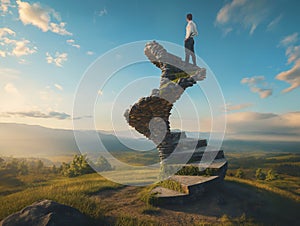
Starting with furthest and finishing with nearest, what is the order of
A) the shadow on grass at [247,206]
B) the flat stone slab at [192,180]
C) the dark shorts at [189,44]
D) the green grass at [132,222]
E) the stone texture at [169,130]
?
1. the dark shorts at [189,44]
2. the stone texture at [169,130]
3. the flat stone slab at [192,180]
4. the shadow on grass at [247,206]
5. the green grass at [132,222]

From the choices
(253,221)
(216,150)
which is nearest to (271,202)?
(253,221)

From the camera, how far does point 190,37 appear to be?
37.2ft

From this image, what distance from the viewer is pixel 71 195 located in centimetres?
846

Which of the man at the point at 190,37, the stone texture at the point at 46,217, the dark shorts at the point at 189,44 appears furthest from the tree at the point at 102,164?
the dark shorts at the point at 189,44

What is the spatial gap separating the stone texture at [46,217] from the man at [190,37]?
412 inches

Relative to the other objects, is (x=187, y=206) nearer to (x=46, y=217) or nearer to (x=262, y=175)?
(x=46, y=217)

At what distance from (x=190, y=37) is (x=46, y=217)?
11.6 metres

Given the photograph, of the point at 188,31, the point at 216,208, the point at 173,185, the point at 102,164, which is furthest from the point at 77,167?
the point at 188,31

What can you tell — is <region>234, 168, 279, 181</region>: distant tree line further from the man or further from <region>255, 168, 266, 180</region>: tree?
the man

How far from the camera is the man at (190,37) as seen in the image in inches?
440

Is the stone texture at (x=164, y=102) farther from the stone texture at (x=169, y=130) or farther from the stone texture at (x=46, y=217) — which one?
the stone texture at (x=46, y=217)

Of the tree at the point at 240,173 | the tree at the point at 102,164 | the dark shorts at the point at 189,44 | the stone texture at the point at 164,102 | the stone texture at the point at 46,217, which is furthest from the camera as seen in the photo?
the tree at the point at 102,164

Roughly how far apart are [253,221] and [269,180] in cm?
827

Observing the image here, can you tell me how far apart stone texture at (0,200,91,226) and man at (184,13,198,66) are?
34.4 ft
